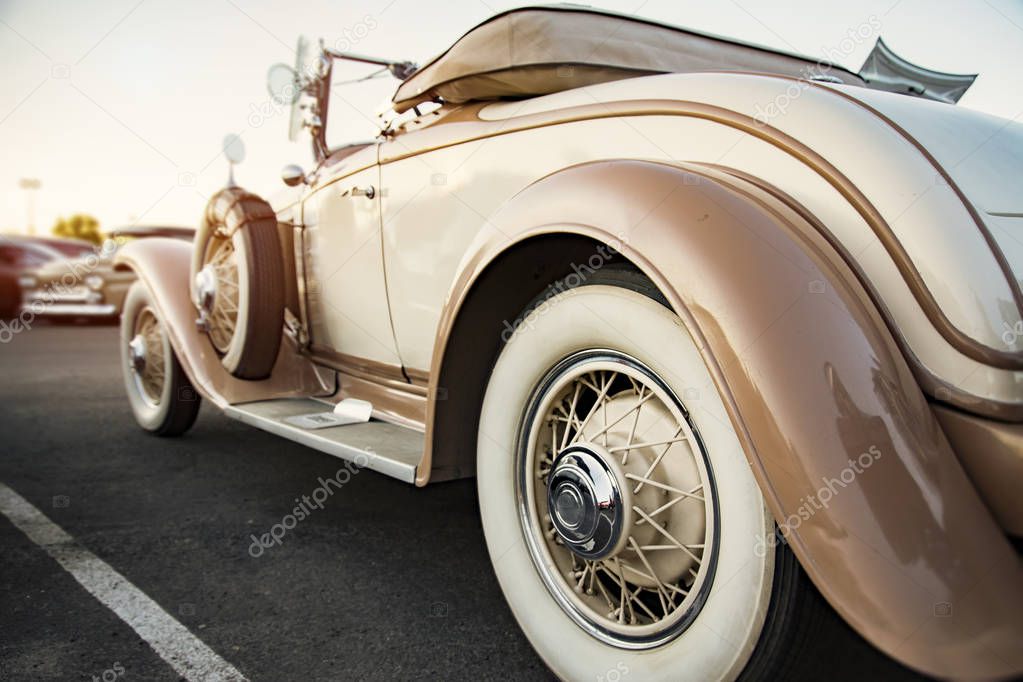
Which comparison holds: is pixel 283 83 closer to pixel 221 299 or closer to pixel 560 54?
pixel 221 299

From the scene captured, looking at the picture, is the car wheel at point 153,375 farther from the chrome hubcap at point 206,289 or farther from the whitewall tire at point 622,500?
the whitewall tire at point 622,500

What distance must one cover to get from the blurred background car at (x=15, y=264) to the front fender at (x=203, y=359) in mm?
8023

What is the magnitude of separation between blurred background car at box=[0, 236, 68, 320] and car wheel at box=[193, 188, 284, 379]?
28.1 feet

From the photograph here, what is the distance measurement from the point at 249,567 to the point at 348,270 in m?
1.08

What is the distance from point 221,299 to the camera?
3.14 meters

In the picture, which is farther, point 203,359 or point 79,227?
point 79,227

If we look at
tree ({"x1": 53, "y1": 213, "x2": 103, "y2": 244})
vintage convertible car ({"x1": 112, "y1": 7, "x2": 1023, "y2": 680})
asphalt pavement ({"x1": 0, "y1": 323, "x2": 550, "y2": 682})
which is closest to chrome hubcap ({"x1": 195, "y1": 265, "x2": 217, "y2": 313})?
asphalt pavement ({"x1": 0, "y1": 323, "x2": 550, "y2": 682})

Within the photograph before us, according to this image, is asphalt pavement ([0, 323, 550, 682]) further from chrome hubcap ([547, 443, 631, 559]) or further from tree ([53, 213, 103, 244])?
tree ([53, 213, 103, 244])

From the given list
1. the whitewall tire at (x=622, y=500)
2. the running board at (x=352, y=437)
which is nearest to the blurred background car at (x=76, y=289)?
the running board at (x=352, y=437)

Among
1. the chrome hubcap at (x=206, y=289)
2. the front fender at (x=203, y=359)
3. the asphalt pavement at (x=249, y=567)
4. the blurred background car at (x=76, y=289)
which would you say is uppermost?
the chrome hubcap at (x=206, y=289)

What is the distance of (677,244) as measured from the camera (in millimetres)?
1278

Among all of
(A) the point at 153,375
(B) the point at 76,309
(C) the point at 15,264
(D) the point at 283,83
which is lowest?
(B) the point at 76,309

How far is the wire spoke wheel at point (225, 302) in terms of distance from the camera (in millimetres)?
3129

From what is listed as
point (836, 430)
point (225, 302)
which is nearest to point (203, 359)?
point (225, 302)
